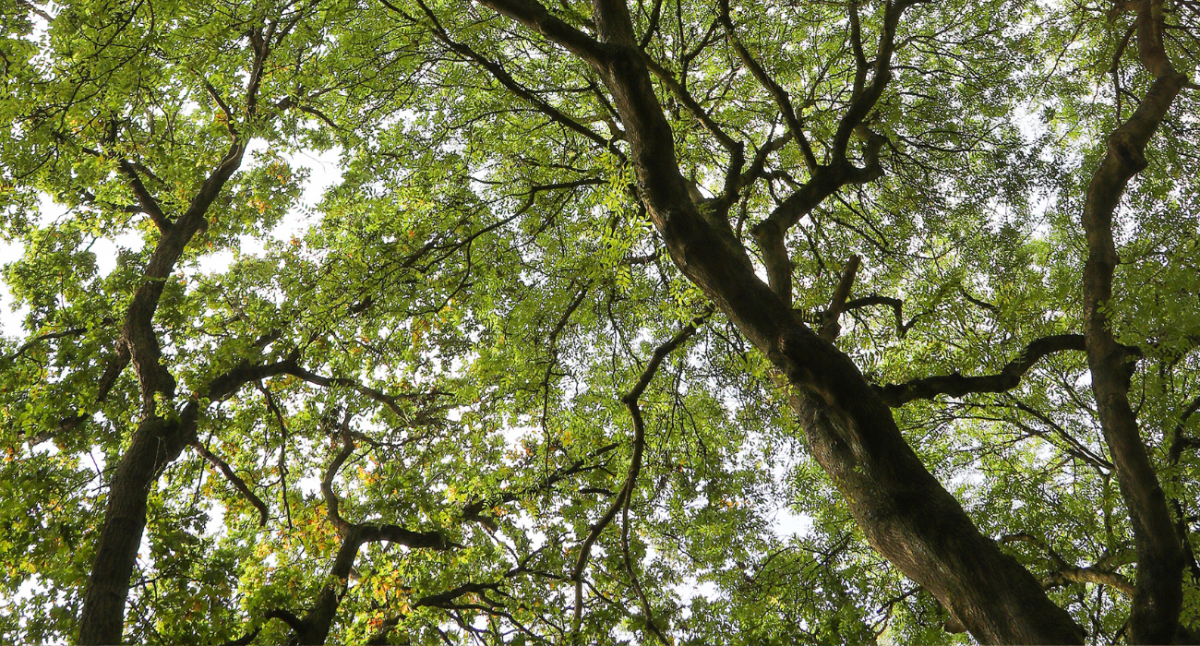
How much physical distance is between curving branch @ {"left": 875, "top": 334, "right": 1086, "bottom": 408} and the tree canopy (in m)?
0.04

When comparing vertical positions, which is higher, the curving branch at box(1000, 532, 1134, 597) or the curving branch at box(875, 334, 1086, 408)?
the curving branch at box(875, 334, 1086, 408)

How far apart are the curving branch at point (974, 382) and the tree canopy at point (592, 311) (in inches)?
1.4

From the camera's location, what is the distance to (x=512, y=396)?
24.2 feet

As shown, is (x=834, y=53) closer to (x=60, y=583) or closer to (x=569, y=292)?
(x=569, y=292)

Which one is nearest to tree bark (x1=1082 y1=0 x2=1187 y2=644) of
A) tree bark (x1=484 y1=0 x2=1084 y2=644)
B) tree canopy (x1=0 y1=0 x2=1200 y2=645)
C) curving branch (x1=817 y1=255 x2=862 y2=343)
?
tree canopy (x1=0 y1=0 x2=1200 y2=645)

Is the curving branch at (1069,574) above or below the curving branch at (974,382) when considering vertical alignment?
below

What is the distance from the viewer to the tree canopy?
4.49m

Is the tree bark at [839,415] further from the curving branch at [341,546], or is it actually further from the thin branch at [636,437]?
the curving branch at [341,546]

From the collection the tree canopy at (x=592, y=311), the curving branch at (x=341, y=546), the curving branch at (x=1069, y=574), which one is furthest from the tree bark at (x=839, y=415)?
the curving branch at (x=341, y=546)

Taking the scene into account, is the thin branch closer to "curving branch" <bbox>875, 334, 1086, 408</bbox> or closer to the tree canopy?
the tree canopy

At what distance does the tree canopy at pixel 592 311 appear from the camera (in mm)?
4492

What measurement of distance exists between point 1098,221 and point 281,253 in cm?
889

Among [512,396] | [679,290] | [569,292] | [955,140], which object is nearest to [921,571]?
[679,290]

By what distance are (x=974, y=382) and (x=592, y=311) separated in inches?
137
